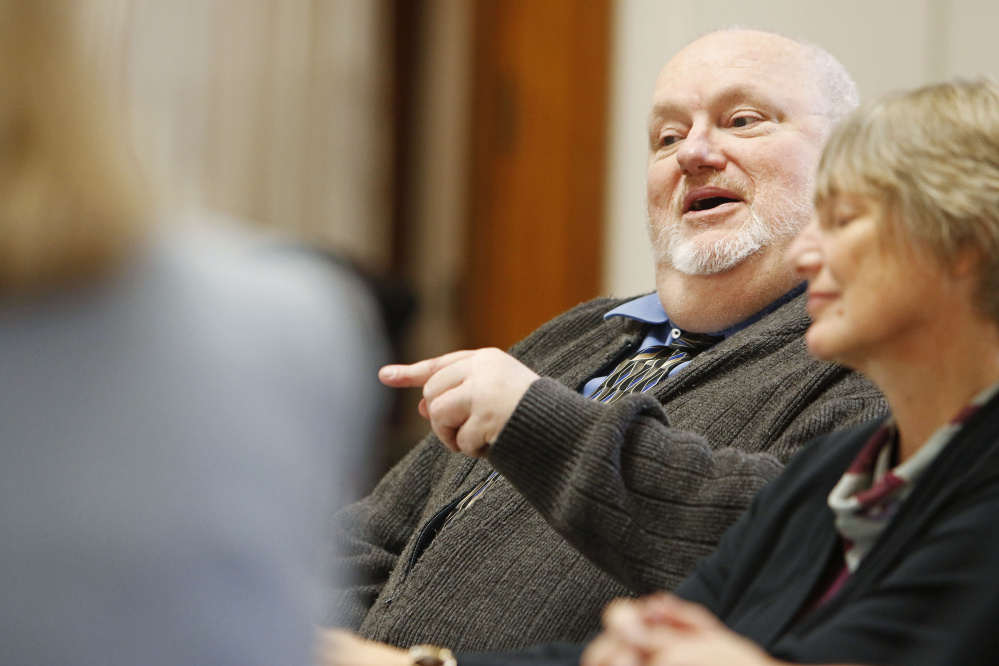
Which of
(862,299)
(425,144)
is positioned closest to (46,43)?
(862,299)

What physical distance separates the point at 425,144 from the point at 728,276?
77.3 inches

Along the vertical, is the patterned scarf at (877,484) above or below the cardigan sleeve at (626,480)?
above

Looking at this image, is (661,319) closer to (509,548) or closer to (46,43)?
(509,548)

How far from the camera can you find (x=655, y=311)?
A: 1.71 meters

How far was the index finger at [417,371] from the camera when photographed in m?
1.12

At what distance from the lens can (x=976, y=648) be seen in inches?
25.4

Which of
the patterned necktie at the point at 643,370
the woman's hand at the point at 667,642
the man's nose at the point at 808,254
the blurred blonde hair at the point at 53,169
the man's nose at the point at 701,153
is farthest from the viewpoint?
the man's nose at the point at 701,153

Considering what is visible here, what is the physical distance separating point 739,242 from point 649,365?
0.74 ft

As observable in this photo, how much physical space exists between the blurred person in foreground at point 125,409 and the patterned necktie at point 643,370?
0.88 meters

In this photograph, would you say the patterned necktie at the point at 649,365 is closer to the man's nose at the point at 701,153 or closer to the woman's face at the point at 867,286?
the man's nose at the point at 701,153

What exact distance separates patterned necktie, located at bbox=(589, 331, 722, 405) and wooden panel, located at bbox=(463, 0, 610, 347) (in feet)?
4.60

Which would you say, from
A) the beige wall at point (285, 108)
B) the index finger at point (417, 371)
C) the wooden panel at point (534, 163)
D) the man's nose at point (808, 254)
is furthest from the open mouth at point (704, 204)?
the beige wall at point (285, 108)

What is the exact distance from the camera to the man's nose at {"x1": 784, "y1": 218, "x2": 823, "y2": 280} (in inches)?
31.8

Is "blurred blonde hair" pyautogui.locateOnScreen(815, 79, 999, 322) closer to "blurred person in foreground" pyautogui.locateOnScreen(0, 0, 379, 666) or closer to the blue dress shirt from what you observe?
"blurred person in foreground" pyautogui.locateOnScreen(0, 0, 379, 666)
